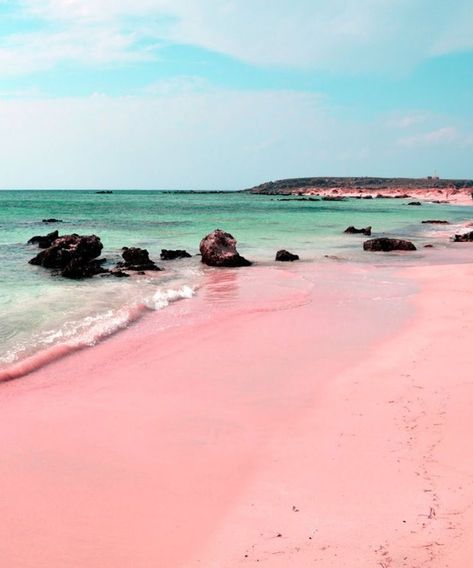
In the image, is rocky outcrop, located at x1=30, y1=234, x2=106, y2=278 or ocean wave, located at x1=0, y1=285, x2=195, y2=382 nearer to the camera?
ocean wave, located at x1=0, y1=285, x2=195, y2=382

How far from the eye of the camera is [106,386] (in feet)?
23.1

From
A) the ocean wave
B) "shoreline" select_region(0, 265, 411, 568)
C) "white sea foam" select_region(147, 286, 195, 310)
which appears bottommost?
"shoreline" select_region(0, 265, 411, 568)

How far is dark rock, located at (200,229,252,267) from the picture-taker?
62.4 ft

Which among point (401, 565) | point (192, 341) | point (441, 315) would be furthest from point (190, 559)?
point (441, 315)

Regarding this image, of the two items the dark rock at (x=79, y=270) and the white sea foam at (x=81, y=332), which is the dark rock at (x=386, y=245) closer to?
the dark rock at (x=79, y=270)

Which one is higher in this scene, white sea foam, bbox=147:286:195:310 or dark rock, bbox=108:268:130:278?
dark rock, bbox=108:268:130:278

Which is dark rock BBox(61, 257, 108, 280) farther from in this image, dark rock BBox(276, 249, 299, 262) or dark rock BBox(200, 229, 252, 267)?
dark rock BBox(276, 249, 299, 262)

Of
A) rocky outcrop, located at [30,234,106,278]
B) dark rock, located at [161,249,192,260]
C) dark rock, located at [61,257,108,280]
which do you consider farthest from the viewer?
dark rock, located at [161,249,192,260]

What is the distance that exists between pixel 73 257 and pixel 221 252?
17.0 feet

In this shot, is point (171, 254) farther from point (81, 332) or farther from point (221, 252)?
point (81, 332)

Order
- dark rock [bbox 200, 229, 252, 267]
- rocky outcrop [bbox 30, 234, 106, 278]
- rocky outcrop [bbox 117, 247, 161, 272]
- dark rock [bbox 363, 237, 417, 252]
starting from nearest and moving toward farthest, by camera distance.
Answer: rocky outcrop [bbox 30, 234, 106, 278]
rocky outcrop [bbox 117, 247, 161, 272]
dark rock [bbox 200, 229, 252, 267]
dark rock [bbox 363, 237, 417, 252]

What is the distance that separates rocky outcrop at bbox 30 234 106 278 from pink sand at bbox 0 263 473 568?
25.0 ft

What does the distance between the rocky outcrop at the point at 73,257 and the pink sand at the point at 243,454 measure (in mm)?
7634

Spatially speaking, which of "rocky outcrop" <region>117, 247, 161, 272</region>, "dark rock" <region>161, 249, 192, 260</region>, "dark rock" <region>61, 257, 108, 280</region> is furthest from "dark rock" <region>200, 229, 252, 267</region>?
"dark rock" <region>61, 257, 108, 280</region>
